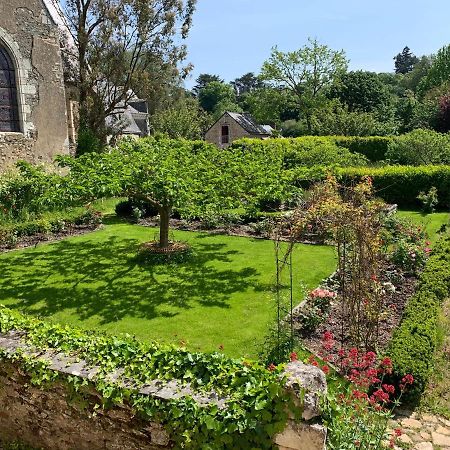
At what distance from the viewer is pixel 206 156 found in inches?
468

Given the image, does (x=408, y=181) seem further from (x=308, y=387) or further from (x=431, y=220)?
(x=308, y=387)

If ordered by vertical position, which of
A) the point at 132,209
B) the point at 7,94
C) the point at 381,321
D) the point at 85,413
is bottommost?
the point at 381,321

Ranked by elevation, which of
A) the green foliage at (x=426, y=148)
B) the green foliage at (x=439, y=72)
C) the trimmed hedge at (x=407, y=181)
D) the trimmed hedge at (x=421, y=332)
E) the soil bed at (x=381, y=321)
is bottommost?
the soil bed at (x=381, y=321)

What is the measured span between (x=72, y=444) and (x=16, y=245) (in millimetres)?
9505

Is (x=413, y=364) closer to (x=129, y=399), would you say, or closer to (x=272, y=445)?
(x=272, y=445)

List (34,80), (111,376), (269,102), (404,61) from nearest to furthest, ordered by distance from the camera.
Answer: (111,376) < (34,80) < (269,102) < (404,61)

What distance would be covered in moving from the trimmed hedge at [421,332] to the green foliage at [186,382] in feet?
8.46

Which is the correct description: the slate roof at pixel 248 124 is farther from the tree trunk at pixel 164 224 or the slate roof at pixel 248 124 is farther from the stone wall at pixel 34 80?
the tree trunk at pixel 164 224

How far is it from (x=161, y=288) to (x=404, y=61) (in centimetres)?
13357

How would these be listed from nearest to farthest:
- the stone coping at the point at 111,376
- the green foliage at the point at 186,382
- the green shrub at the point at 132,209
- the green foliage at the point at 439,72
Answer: the green foliage at the point at 186,382, the stone coping at the point at 111,376, the green shrub at the point at 132,209, the green foliage at the point at 439,72

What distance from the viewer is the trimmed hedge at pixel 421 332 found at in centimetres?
520

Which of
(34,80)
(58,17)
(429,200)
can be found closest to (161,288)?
(34,80)

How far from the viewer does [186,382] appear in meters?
3.57

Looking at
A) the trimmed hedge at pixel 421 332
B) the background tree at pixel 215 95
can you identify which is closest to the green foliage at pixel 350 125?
the trimmed hedge at pixel 421 332
